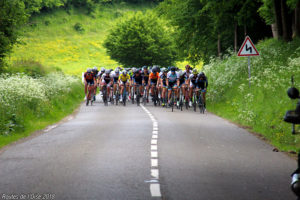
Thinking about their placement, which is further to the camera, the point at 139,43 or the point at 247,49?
the point at 139,43

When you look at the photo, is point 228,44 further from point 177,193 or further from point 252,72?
point 177,193

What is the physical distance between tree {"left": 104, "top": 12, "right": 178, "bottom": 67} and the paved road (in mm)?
55435

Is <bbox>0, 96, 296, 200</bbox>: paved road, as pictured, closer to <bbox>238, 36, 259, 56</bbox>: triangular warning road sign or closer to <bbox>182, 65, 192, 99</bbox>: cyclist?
<bbox>238, 36, 259, 56</bbox>: triangular warning road sign

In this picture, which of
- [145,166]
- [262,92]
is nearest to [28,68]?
[262,92]

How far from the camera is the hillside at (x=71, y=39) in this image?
349 feet

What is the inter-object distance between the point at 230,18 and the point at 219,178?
27075 millimetres

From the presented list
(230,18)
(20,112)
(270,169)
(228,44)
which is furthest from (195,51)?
(270,169)

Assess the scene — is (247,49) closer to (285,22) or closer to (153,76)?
(153,76)

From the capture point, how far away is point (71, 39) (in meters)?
123

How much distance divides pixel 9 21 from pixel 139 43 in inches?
1822

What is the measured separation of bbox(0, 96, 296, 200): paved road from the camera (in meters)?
7.13

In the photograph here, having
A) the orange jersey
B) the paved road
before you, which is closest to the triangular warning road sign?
the paved road

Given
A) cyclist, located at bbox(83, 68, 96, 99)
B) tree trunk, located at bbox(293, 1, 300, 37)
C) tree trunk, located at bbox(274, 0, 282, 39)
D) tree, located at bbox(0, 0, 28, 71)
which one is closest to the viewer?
tree, located at bbox(0, 0, 28, 71)

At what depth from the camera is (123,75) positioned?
27922mm
